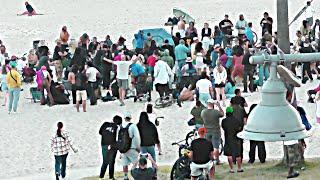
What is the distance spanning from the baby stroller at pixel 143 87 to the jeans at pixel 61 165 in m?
8.12

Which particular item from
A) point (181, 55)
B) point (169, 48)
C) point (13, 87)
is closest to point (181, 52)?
point (181, 55)

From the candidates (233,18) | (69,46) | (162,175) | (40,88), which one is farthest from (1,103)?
(233,18)

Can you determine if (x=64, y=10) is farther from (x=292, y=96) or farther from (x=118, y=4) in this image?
(x=292, y=96)

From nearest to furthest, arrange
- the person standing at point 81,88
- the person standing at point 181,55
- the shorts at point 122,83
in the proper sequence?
the person standing at point 81,88, the shorts at point 122,83, the person standing at point 181,55

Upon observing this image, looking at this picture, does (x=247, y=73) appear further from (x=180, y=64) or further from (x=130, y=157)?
(x=130, y=157)

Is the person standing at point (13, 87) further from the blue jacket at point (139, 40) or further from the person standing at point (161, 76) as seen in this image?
the blue jacket at point (139, 40)

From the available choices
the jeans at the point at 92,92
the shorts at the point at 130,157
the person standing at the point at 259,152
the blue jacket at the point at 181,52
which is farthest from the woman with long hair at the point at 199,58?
the shorts at the point at 130,157

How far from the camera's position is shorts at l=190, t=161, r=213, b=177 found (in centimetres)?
1569

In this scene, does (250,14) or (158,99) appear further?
(250,14)

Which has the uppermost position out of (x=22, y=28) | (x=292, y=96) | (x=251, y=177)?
(x=22, y=28)

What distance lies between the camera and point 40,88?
26.7 metres

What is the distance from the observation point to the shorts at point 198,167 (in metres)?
15.7

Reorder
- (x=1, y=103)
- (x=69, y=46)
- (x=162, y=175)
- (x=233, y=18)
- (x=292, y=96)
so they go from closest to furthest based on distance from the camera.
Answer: (x=292, y=96)
(x=162, y=175)
(x=1, y=103)
(x=69, y=46)
(x=233, y=18)

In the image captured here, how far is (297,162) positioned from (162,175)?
8.46 feet
